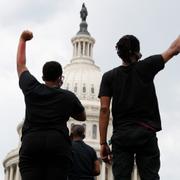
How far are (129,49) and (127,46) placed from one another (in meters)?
0.06

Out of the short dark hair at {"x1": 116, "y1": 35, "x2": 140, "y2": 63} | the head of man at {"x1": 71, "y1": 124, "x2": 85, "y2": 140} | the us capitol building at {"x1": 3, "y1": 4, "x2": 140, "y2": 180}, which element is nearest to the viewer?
the short dark hair at {"x1": 116, "y1": 35, "x2": 140, "y2": 63}

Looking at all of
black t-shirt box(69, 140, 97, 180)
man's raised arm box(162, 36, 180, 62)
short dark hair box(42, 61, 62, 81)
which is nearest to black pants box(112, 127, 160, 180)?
man's raised arm box(162, 36, 180, 62)

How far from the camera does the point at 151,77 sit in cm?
957

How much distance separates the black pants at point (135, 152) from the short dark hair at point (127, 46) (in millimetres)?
1055

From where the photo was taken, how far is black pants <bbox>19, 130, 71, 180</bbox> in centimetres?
885

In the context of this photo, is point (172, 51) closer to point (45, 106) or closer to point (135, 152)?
point (135, 152)

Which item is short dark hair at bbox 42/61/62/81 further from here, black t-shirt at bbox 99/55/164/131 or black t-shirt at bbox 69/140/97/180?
black t-shirt at bbox 69/140/97/180

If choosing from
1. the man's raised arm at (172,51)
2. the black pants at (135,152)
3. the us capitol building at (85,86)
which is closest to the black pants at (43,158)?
the black pants at (135,152)

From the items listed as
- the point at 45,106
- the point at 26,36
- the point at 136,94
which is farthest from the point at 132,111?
Result: the point at 26,36

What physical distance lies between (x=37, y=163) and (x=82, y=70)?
95.6 metres

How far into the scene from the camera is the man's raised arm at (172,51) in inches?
372

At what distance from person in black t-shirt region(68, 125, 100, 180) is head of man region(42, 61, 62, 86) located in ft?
6.40

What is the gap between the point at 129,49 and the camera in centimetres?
963

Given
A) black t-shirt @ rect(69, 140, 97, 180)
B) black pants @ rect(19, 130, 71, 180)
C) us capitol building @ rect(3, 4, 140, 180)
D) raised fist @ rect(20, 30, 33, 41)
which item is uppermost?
us capitol building @ rect(3, 4, 140, 180)
